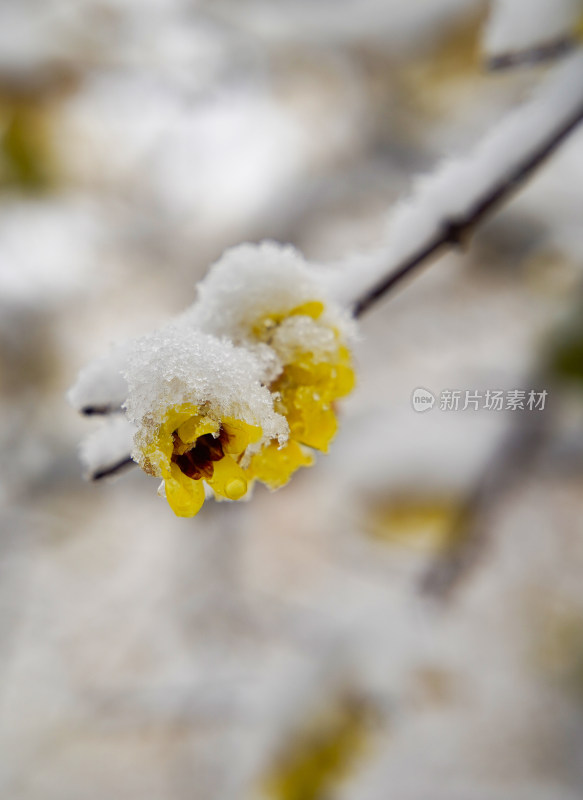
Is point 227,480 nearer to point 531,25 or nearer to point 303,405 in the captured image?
point 303,405

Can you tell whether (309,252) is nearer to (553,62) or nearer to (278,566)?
(278,566)

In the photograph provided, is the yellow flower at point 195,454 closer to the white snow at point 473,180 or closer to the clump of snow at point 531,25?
the white snow at point 473,180

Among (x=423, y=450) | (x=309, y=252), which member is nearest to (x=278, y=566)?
(x=423, y=450)

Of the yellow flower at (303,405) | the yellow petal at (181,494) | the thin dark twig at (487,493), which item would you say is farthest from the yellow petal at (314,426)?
the thin dark twig at (487,493)

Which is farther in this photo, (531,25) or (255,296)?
(531,25)

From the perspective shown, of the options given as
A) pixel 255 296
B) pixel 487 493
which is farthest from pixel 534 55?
pixel 487 493

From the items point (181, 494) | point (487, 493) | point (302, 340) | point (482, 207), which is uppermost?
point (487, 493)

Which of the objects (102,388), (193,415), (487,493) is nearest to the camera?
(193,415)
